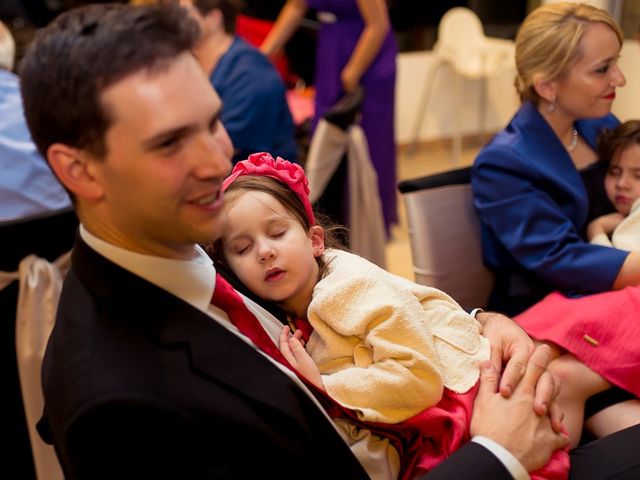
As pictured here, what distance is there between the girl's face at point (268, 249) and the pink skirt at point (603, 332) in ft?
1.98

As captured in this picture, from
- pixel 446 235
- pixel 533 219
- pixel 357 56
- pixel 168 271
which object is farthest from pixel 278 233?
pixel 357 56

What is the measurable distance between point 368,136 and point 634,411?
101 inches

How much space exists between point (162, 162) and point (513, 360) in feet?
2.29

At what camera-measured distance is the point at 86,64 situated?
82 cm

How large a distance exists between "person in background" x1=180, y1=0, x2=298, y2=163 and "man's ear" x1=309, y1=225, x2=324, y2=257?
4.75 feet

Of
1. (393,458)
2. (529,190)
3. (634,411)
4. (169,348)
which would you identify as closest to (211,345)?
(169,348)

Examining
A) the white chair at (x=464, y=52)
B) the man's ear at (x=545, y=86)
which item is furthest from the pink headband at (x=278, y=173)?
the white chair at (x=464, y=52)

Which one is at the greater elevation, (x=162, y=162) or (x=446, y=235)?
(x=162, y=162)

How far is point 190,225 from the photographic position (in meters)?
0.89

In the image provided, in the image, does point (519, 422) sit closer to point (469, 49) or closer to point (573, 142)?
point (573, 142)

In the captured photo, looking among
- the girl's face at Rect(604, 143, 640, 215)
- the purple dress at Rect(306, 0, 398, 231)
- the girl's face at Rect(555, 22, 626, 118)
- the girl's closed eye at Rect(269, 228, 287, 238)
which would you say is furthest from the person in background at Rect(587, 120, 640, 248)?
the purple dress at Rect(306, 0, 398, 231)

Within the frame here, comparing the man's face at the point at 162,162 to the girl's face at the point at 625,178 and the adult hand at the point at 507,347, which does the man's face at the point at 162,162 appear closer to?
the adult hand at the point at 507,347

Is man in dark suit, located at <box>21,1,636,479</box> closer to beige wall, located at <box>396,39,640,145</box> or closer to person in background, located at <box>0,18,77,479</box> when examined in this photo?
person in background, located at <box>0,18,77,479</box>

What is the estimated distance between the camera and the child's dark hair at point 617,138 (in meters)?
1.81
